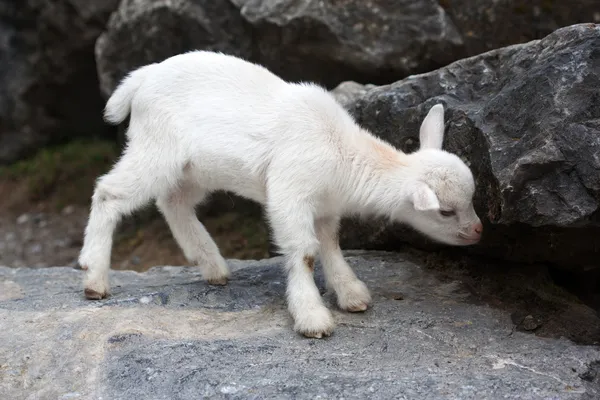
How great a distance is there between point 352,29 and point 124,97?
2.84 metres

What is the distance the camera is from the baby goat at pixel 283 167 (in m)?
4.71

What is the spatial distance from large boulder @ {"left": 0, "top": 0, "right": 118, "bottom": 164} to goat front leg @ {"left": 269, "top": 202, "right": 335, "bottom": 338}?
21.4 feet

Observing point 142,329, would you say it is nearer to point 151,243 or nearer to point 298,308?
point 298,308

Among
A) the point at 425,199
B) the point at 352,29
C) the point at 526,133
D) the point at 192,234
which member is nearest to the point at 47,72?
the point at 352,29

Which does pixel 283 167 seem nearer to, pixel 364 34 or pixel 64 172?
pixel 364 34

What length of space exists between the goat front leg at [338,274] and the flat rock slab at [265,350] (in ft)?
0.29

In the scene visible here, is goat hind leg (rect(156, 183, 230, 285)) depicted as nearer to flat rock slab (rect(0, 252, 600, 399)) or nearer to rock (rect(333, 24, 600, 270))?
flat rock slab (rect(0, 252, 600, 399))

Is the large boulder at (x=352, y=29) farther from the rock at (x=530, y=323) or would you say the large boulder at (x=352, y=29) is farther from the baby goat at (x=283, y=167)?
the rock at (x=530, y=323)

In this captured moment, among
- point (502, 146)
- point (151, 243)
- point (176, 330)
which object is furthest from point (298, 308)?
point (151, 243)

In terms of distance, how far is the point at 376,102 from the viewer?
5.98 metres

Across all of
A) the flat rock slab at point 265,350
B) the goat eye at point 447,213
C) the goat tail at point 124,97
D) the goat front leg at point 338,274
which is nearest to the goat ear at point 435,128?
the goat eye at point 447,213

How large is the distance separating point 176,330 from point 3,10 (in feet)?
Answer: 25.0

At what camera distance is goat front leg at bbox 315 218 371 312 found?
4.98 metres

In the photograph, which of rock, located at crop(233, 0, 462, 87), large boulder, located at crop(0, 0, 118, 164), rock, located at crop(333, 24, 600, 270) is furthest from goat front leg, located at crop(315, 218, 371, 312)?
large boulder, located at crop(0, 0, 118, 164)
